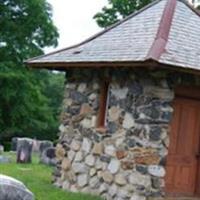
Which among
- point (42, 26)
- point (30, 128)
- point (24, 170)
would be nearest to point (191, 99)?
point (24, 170)

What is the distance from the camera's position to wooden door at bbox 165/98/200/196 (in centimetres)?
1277

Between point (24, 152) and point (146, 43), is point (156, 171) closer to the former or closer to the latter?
point (146, 43)

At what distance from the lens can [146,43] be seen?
12492 mm

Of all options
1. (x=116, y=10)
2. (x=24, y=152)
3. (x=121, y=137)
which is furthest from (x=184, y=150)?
(x=116, y=10)

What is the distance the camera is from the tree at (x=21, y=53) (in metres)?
31.8

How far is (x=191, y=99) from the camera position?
13062 millimetres

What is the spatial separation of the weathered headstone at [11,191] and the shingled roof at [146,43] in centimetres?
461

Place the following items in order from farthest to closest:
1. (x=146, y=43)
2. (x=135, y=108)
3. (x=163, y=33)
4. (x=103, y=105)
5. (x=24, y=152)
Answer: (x=24, y=152)
(x=103, y=105)
(x=163, y=33)
(x=146, y=43)
(x=135, y=108)

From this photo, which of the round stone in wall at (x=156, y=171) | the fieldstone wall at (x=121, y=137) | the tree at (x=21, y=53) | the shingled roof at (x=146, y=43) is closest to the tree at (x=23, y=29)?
the tree at (x=21, y=53)

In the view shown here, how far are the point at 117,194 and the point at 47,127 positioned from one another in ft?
85.7

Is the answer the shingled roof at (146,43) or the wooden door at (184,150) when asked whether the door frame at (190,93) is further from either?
the shingled roof at (146,43)

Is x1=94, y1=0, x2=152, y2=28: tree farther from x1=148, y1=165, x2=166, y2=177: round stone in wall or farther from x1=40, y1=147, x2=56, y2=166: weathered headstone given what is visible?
x1=148, y1=165, x2=166, y2=177: round stone in wall

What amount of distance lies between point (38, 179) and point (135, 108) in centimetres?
378

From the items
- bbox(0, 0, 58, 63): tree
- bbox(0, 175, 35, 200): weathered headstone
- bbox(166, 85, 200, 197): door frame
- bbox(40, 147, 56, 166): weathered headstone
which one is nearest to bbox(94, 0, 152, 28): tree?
bbox(0, 0, 58, 63): tree
